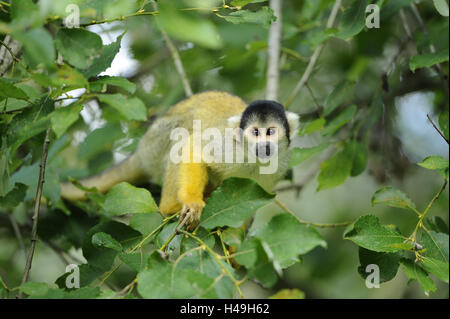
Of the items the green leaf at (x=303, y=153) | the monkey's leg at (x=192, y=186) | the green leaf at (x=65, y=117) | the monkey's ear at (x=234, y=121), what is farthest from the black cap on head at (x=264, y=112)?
the green leaf at (x=65, y=117)

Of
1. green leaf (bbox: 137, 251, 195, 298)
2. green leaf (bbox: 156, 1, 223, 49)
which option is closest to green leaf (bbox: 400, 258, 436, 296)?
green leaf (bbox: 137, 251, 195, 298)

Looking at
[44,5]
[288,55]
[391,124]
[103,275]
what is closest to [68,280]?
[103,275]

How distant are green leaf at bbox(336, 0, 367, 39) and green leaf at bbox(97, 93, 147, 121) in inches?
61.7

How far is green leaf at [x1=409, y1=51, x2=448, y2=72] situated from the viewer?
326cm

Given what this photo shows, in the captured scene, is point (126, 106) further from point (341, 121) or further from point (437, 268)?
point (341, 121)

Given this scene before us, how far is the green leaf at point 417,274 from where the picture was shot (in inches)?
89.4

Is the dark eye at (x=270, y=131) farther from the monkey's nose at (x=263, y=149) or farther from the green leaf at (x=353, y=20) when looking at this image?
the green leaf at (x=353, y=20)

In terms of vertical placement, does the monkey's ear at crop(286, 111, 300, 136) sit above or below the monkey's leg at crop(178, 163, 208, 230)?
above

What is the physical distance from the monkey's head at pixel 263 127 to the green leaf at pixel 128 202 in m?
1.18

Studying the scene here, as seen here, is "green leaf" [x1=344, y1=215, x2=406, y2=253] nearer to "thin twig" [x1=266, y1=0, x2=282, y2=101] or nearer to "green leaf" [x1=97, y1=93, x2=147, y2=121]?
"green leaf" [x1=97, y1=93, x2=147, y2=121]

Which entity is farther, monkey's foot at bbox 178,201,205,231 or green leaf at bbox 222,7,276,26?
monkey's foot at bbox 178,201,205,231

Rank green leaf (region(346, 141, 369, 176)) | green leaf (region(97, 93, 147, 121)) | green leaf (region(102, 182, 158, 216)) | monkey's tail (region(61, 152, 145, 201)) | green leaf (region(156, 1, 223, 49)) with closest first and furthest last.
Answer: green leaf (region(156, 1, 223, 49)) < green leaf (region(97, 93, 147, 121)) < green leaf (region(102, 182, 158, 216)) < green leaf (region(346, 141, 369, 176)) < monkey's tail (region(61, 152, 145, 201))

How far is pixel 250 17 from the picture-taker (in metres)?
2.34
